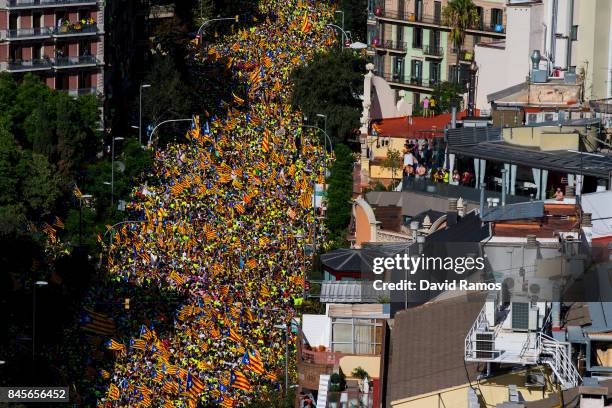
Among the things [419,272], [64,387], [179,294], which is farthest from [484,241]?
[179,294]

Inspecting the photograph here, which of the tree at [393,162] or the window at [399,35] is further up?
the window at [399,35]

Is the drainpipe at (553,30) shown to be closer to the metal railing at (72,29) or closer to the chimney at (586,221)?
the chimney at (586,221)

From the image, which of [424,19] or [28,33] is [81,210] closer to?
→ [28,33]

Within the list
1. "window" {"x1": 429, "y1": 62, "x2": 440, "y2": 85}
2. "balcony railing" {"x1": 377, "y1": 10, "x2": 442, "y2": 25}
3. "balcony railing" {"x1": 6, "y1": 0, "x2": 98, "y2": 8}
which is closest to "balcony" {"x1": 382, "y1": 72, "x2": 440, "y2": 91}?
"window" {"x1": 429, "y1": 62, "x2": 440, "y2": 85}

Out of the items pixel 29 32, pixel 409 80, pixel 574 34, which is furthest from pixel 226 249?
pixel 409 80

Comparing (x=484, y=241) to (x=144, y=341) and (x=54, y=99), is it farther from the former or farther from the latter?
(x=54, y=99)

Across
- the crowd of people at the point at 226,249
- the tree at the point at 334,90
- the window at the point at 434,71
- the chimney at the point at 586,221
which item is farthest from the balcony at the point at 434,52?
the chimney at the point at 586,221
